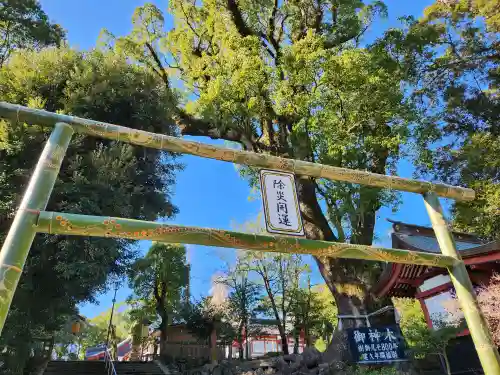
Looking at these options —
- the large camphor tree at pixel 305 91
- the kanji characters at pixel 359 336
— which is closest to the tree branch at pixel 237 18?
the large camphor tree at pixel 305 91

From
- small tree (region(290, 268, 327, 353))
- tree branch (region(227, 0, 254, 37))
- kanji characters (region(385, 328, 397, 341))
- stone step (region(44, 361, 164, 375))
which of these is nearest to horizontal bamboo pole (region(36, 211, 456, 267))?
kanji characters (region(385, 328, 397, 341))

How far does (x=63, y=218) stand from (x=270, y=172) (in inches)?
78.0

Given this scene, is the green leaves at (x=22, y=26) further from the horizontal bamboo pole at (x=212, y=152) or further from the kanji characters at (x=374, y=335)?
the kanji characters at (x=374, y=335)

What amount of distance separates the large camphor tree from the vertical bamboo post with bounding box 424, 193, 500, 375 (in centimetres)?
569

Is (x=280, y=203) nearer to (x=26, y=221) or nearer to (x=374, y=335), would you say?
(x=26, y=221)

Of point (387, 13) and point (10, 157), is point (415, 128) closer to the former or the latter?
point (387, 13)

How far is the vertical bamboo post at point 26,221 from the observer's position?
2.29 metres

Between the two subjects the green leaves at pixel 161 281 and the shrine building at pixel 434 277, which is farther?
the green leaves at pixel 161 281

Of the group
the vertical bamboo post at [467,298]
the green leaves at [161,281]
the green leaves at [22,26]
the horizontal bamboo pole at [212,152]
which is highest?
the green leaves at [22,26]

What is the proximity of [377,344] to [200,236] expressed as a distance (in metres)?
5.96

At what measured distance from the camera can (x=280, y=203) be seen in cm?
369

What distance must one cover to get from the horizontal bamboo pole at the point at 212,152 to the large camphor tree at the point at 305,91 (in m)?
5.61

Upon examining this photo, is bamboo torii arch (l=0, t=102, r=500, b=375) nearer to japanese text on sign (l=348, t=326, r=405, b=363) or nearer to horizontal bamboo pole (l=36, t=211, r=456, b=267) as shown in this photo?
horizontal bamboo pole (l=36, t=211, r=456, b=267)

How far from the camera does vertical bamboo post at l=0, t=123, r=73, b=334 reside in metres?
2.29
